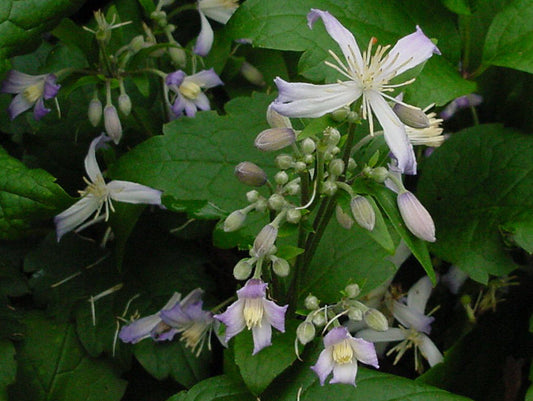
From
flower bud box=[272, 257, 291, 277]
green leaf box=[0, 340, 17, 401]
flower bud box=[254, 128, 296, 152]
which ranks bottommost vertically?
green leaf box=[0, 340, 17, 401]

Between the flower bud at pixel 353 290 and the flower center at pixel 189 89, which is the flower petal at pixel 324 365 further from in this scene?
the flower center at pixel 189 89

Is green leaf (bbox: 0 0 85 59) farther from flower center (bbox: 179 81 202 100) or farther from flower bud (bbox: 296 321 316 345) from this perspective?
flower bud (bbox: 296 321 316 345)

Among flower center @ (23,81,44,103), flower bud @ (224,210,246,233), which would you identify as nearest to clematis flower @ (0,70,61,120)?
flower center @ (23,81,44,103)

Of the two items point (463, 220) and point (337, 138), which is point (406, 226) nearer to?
point (337, 138)

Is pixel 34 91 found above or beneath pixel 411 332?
above

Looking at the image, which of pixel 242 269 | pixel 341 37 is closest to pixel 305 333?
pixel 242 269

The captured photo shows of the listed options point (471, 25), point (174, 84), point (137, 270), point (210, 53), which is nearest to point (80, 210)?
point (137, 270)

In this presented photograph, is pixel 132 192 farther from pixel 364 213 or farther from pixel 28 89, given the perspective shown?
pixel 364 213
